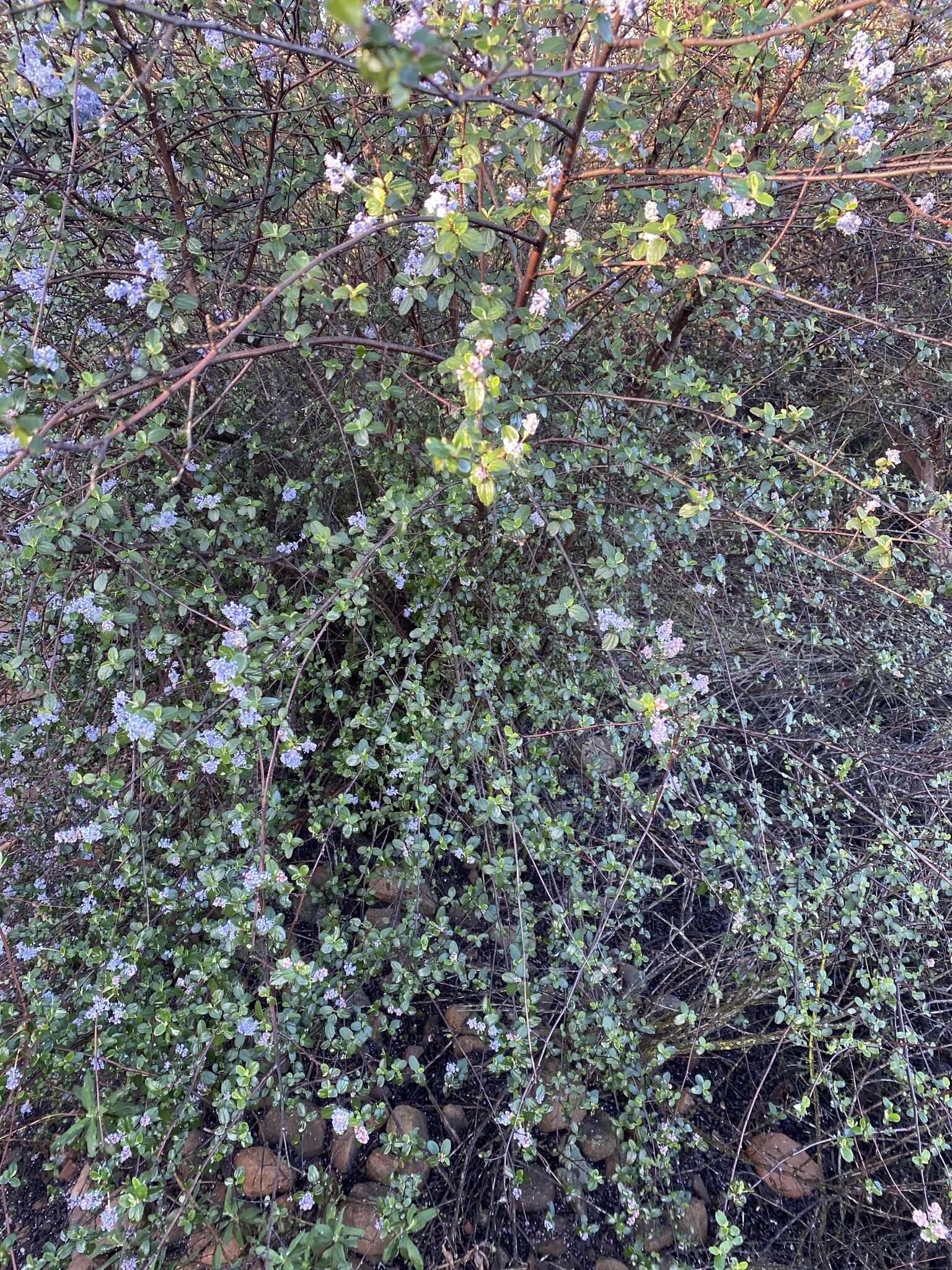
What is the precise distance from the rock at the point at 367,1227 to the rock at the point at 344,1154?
114 millimetres

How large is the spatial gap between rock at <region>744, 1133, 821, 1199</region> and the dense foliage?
0.08 feet

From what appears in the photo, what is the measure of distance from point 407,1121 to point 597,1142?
0.48 metres

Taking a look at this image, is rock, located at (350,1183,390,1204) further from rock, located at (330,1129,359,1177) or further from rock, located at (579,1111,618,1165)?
rock, located at (579,1111,618,1165)

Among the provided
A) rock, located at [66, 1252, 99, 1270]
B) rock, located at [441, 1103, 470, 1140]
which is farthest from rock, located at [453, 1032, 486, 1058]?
rock, located at [66, 1252, 99, 1270]

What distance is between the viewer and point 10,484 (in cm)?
152

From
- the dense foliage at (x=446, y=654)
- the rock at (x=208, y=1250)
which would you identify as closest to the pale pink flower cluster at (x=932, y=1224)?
the dense foliage at (x=446, y=654)

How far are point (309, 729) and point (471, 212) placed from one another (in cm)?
124

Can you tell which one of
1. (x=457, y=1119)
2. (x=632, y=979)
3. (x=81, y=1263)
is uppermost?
(x=632, y=979)

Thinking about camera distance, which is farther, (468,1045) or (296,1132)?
(468,1045)

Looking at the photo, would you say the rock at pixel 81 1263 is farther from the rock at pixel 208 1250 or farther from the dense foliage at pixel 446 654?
the rock at pixel 208 1250

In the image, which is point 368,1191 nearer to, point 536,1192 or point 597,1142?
point 536,1192

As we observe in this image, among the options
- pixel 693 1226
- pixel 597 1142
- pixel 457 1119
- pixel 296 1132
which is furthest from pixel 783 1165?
pixel 296 1132

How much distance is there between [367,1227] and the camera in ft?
5.21

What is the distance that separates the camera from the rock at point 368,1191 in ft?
5.43
